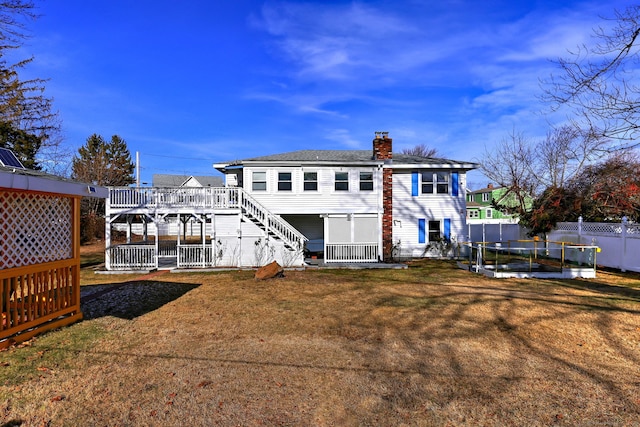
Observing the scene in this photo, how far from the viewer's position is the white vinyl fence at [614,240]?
1467 centimetres

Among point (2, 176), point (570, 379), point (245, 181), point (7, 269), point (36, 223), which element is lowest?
point (570, 379)

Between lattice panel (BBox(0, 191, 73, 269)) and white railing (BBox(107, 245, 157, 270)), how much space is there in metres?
8.58

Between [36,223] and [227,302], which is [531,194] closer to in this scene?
[227,302]

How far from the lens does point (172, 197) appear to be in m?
16.3

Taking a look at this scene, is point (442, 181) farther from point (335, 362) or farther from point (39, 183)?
point (39, 183)

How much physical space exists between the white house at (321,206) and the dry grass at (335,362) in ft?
20.6

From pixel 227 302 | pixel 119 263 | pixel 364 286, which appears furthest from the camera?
pixel 119 263

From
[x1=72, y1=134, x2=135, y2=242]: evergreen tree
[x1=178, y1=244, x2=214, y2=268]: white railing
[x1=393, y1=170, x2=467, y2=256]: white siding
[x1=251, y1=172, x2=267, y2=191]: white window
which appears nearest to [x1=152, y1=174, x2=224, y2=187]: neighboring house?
[x1=72, y1=134, x2=135, y2=242]: evergreen tree

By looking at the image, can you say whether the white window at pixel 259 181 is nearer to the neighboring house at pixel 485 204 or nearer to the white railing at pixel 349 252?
the white railing at pixel 349 252

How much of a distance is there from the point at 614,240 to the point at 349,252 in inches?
445

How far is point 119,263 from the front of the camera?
1580 centimetres

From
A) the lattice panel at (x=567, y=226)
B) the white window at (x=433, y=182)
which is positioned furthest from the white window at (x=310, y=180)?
the lattice panel at (x=567, y=226)

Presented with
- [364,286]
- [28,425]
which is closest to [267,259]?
[364,286]

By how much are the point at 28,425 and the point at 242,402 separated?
6.80ft
